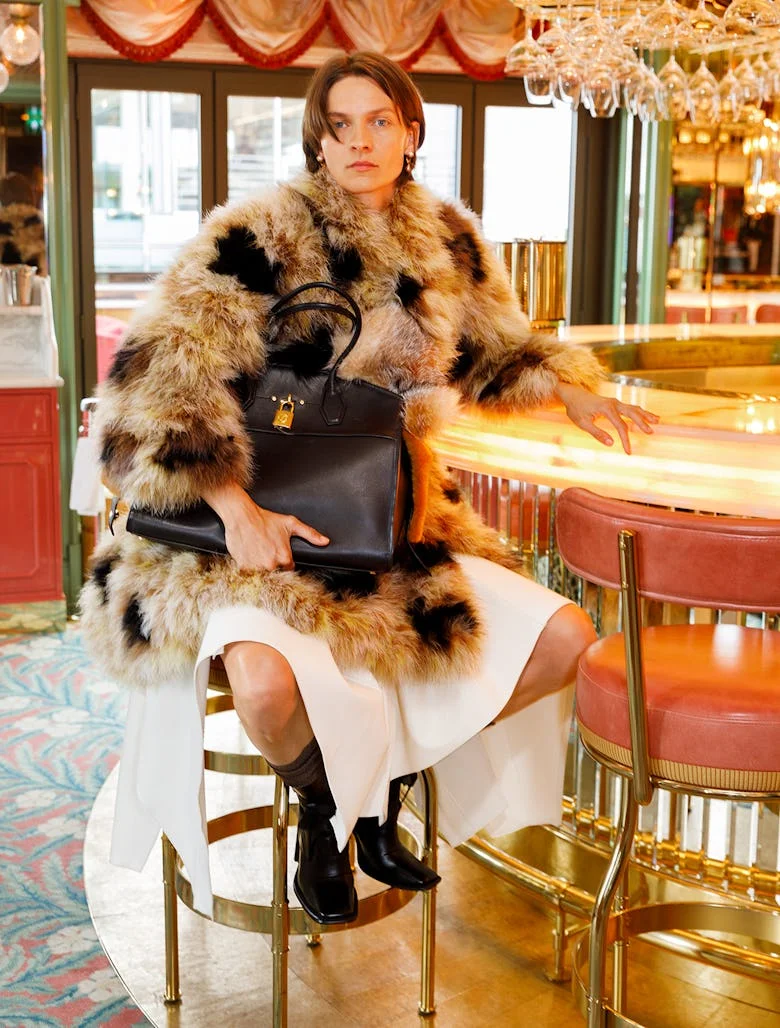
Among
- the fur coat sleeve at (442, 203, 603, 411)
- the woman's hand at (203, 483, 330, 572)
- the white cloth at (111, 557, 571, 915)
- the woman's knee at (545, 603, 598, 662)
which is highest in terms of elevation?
the fur coat sleeve at (442, 203, 603, 411)

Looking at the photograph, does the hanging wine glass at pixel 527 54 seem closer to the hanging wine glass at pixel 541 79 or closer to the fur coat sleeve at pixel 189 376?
the hanging wine glass at pixel 541 79

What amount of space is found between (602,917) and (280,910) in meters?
0.54

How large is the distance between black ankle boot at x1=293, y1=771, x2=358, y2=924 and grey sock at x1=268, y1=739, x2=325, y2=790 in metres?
0.04

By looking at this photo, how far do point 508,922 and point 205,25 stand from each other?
5056 millimetres

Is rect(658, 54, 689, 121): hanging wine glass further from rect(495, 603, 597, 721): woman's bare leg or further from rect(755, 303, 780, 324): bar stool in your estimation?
rect(495, 603, 597, 721): woman's bare leg

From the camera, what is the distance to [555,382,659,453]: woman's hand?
2.29 metres

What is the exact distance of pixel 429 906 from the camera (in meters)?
2.30

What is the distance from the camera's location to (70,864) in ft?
9.95

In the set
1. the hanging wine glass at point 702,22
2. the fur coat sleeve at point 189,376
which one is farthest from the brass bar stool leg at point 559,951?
the hanging wine glass at point 702,22

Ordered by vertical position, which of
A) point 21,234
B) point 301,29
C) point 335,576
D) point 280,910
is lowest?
point 280,910

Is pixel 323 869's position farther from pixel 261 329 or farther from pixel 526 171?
pixel 526 171

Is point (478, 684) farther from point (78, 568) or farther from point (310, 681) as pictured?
point (78, 568)

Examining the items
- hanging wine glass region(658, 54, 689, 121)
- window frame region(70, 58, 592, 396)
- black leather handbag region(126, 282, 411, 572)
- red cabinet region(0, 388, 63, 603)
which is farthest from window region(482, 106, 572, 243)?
black leather handbag region(126, 282, 411, 572)

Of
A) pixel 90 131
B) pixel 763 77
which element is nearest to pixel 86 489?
pixel 90 131
